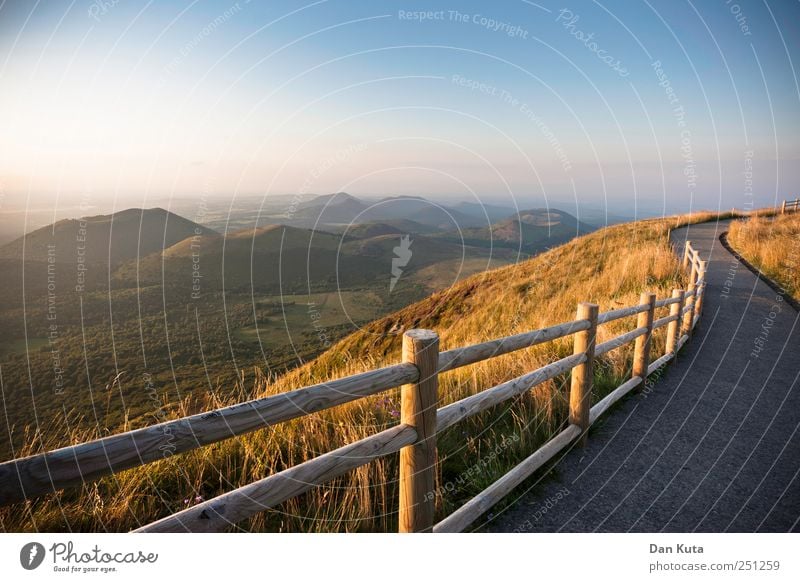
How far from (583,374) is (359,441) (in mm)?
2946

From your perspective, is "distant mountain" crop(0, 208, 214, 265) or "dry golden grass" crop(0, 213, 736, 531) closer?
"dry golden grass" crop(0, 213, 736, 531)

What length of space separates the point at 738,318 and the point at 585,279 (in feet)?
19.9

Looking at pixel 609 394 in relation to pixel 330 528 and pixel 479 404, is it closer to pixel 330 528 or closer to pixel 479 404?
pixel 479 404

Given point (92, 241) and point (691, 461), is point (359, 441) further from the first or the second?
point (92, 241)

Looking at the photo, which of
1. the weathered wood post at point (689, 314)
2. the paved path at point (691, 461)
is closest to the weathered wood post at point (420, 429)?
the paved path at point (691, 461)

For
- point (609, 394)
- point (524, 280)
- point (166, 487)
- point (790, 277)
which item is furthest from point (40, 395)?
point (790, 277)

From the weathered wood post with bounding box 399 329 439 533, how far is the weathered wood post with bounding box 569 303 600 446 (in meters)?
2.29

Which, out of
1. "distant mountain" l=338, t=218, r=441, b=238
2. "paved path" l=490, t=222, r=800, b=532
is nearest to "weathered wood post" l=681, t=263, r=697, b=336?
"paved path" l=490, t=222, r=800, b=532

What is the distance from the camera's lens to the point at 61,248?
54750 mm

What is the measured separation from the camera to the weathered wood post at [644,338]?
242 inches

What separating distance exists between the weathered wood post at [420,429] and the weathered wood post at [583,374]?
2.29m

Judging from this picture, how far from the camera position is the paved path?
3.64 m

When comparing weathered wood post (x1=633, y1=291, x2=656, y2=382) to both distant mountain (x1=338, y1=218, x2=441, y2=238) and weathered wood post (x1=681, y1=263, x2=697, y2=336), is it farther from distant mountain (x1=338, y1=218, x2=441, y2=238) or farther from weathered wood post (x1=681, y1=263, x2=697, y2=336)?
distant mountain (x1=338, y1=218, x2=441, y2=238)

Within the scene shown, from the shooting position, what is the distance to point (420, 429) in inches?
112
